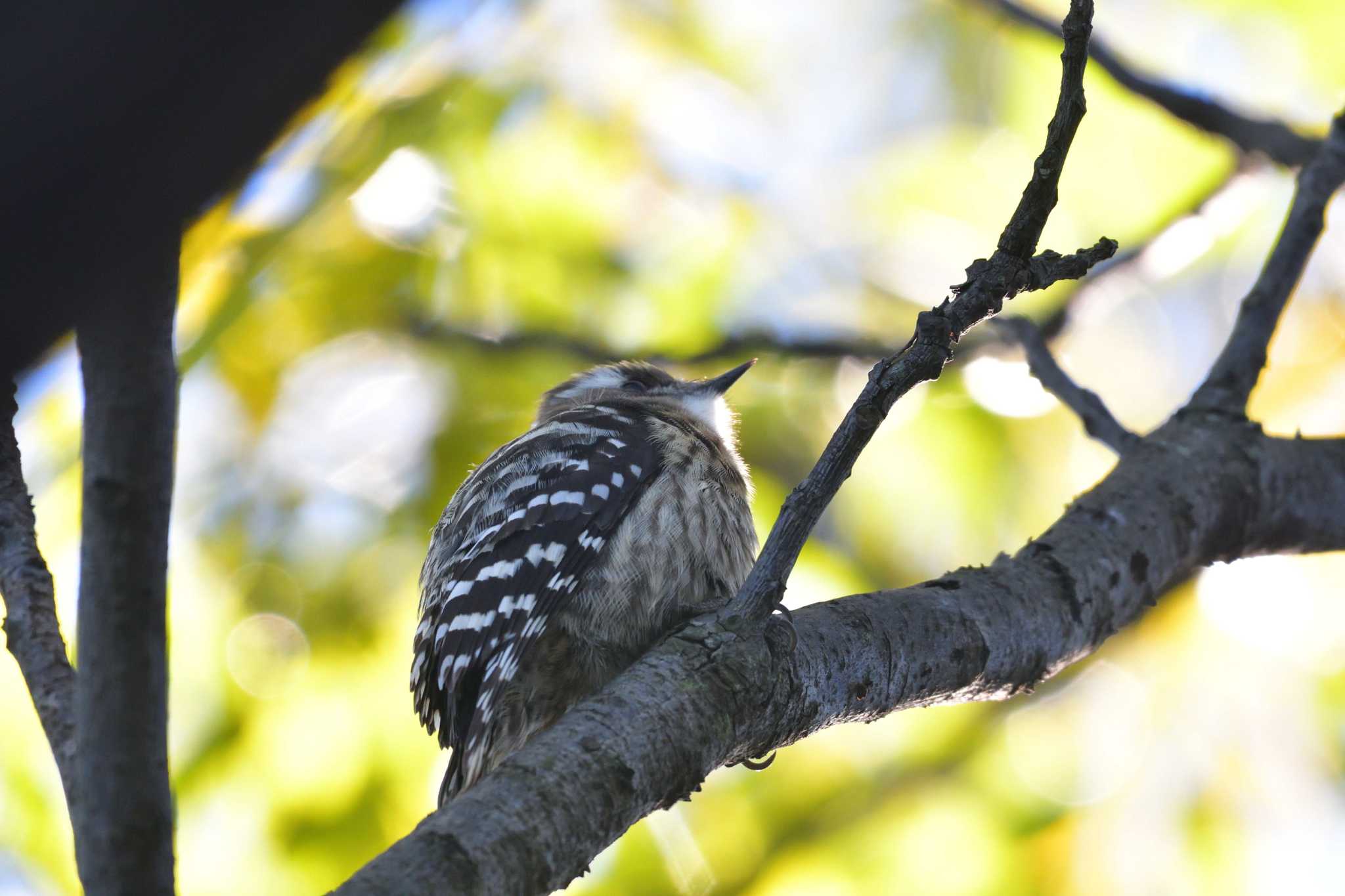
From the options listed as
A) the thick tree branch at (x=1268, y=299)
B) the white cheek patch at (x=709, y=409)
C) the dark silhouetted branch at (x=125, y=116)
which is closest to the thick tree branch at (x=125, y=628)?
the dark silhouetted branch at (x=125, y=116)

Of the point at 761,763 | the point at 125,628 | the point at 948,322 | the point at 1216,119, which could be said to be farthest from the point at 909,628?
the point at 1216,119

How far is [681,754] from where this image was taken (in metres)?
1.88

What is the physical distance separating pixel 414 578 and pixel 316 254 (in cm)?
142

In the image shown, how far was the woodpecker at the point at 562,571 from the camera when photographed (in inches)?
112

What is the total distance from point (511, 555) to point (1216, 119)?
2.72m

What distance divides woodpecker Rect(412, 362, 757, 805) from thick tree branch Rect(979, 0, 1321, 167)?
182 centimetres

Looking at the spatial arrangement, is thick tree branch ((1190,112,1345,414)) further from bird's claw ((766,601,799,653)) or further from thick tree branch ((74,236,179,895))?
thick tree branch ((74,236,179,895))

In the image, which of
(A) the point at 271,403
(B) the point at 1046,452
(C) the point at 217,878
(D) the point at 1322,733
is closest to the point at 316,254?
(A) the point at 271,403

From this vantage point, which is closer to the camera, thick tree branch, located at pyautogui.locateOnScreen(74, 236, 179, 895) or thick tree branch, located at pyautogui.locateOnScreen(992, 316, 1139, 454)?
thick tree branch, located at pyautogui.locateOnScreen(74, 236, 179, 895)

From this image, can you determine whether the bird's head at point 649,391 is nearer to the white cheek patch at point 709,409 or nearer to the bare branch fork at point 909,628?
the white cheek patch at point 709,409

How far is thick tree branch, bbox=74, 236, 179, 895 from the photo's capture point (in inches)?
53.6

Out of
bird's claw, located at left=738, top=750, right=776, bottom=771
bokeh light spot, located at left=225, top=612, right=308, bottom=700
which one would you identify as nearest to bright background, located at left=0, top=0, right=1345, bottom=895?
bokeh light spot, located at left=225, top=612, right=308, bottom=700

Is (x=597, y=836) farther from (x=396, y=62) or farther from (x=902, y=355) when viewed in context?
(x=396, y=62)

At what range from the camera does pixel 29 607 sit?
1.86 meters
